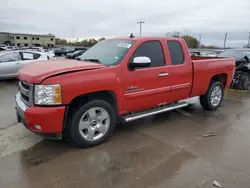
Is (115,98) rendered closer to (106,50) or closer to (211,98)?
(106,50)

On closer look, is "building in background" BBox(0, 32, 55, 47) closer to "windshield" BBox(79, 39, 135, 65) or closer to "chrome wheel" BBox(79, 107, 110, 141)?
"windshield" BBox(79, 39, 135, 65)

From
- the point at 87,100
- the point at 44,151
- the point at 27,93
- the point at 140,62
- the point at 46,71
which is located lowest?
the point at 44,151

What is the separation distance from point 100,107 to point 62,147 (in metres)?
0.96

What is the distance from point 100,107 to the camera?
3639mm

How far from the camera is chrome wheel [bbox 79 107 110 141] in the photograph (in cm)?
355

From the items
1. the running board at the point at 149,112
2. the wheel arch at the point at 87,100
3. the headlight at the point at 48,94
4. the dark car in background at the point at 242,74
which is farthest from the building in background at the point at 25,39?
the headlight at the point at 48,94

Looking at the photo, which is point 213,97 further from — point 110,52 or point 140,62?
point 110,52

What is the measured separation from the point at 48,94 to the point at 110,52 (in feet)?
5.21

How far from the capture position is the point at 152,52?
4.36 metres

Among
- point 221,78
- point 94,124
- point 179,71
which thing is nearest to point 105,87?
point 94,124

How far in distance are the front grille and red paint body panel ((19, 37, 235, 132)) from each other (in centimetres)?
12

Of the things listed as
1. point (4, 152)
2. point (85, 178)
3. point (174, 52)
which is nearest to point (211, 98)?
point (174, 52)

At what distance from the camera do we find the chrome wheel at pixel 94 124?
355 cm

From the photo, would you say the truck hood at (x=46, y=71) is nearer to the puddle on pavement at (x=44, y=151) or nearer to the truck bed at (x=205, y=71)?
the puddle on pavement at (x=44, y=151)
